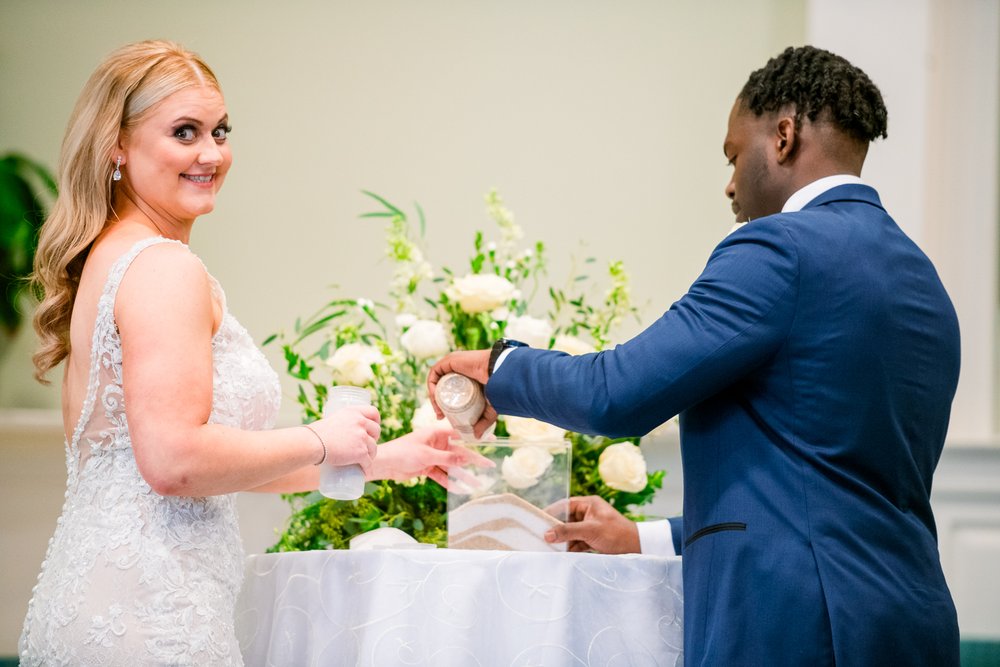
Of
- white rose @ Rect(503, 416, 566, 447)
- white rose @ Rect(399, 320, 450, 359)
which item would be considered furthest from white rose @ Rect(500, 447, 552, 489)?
white rose @ Rect(399, 320, 450, 359)

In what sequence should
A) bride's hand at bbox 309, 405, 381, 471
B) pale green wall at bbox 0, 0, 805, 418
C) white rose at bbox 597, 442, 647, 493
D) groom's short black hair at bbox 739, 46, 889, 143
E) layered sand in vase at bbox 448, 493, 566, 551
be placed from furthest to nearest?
pale green wall at bbox 0, 0, 805, 418
white rose at bbox 597, 442, 647, 493
layered sand in vase at bbox 448, 493, 566, 551
groom's short black hair at bbox 739, 46, 889, 143
bride's hand at bbox 309, 405, 381, 471

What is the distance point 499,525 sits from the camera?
212 centimetres

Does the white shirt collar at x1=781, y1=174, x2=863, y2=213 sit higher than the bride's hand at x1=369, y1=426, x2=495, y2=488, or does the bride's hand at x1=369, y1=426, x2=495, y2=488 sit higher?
the white shirt collar at x1=781, y1=174, x2=863, y2=213

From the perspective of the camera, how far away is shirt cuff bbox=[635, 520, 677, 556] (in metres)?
2.28

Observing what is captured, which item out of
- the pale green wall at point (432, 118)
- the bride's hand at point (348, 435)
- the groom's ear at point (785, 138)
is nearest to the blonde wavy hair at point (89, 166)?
the bride's hand at point (348, 435)

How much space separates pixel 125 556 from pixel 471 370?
2.39 ft

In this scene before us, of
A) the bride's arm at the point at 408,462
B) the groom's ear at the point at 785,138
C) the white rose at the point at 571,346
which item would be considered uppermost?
the groom's ear at the point at 785,138

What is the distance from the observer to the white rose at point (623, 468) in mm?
2350

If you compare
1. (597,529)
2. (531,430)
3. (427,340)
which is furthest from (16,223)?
(597,529)

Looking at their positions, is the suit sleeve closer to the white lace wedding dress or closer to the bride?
the bride

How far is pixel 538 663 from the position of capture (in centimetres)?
188

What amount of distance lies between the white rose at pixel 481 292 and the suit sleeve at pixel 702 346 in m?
0.65

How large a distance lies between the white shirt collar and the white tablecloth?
68 centimetres

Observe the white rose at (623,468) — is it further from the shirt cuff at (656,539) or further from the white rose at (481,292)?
the white rose at (481,292)
